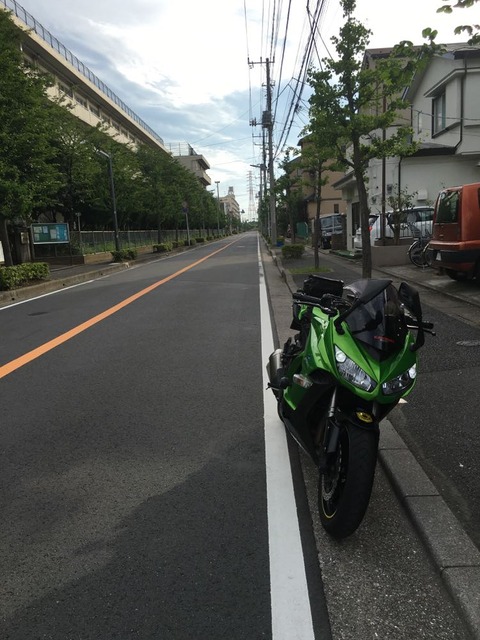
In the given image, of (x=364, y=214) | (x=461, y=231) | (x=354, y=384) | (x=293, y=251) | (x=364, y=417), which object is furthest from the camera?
(x=293, y=251)

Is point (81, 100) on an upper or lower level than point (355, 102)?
upper

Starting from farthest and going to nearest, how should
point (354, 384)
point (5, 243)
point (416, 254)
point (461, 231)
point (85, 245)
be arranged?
point (85, 245)
point (5, 243)
point (416, 254)
point (461, 231)
point (354, 384)

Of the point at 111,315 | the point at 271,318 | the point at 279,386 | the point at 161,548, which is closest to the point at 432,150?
the point at 271,318

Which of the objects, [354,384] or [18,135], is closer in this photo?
[354,384]

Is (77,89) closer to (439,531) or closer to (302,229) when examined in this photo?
(302,229)

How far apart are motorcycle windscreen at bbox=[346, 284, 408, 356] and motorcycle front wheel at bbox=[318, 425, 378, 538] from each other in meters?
0.45

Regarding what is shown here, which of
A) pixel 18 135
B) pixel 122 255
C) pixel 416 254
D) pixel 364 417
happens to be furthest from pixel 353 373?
pixel 122 255

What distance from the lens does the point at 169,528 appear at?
2750mm

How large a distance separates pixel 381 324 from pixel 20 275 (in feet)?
47.5

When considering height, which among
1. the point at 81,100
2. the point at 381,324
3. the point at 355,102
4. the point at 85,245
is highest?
the point at 81,100

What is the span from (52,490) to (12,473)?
1.45ft

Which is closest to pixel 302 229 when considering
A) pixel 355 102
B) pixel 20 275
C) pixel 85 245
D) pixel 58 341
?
pixel 85 245

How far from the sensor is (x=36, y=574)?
2.41 m

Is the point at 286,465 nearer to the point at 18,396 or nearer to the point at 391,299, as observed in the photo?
the point at 391,299
